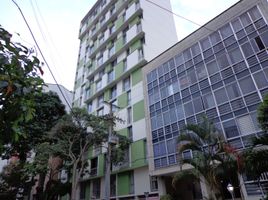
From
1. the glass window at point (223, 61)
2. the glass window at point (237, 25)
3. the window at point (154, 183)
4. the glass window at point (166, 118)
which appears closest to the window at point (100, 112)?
the glass window at point (166, 118)

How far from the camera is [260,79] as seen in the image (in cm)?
1398

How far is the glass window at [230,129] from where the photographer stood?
1433 cm

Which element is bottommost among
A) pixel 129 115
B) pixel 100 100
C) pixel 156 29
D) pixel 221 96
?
pixel 221 96

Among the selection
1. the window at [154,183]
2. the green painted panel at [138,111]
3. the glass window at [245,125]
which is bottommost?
the window at [154,183]

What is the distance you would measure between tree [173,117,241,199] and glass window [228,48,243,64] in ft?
19.4

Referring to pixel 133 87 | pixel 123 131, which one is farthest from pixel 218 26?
pixel 123 131

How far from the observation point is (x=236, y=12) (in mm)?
16859

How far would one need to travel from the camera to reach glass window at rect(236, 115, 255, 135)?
13613 millimetres

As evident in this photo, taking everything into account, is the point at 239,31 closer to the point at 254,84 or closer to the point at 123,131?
the point at 254,84

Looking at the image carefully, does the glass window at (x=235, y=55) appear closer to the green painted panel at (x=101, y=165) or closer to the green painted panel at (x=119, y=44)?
the green painted panel at (x=119, y=44)

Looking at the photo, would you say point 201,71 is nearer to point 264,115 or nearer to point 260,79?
point 260,79

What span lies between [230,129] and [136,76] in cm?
1290

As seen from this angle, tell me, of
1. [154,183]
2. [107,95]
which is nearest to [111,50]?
[107,95]

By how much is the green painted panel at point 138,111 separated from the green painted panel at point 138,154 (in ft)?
7.94
